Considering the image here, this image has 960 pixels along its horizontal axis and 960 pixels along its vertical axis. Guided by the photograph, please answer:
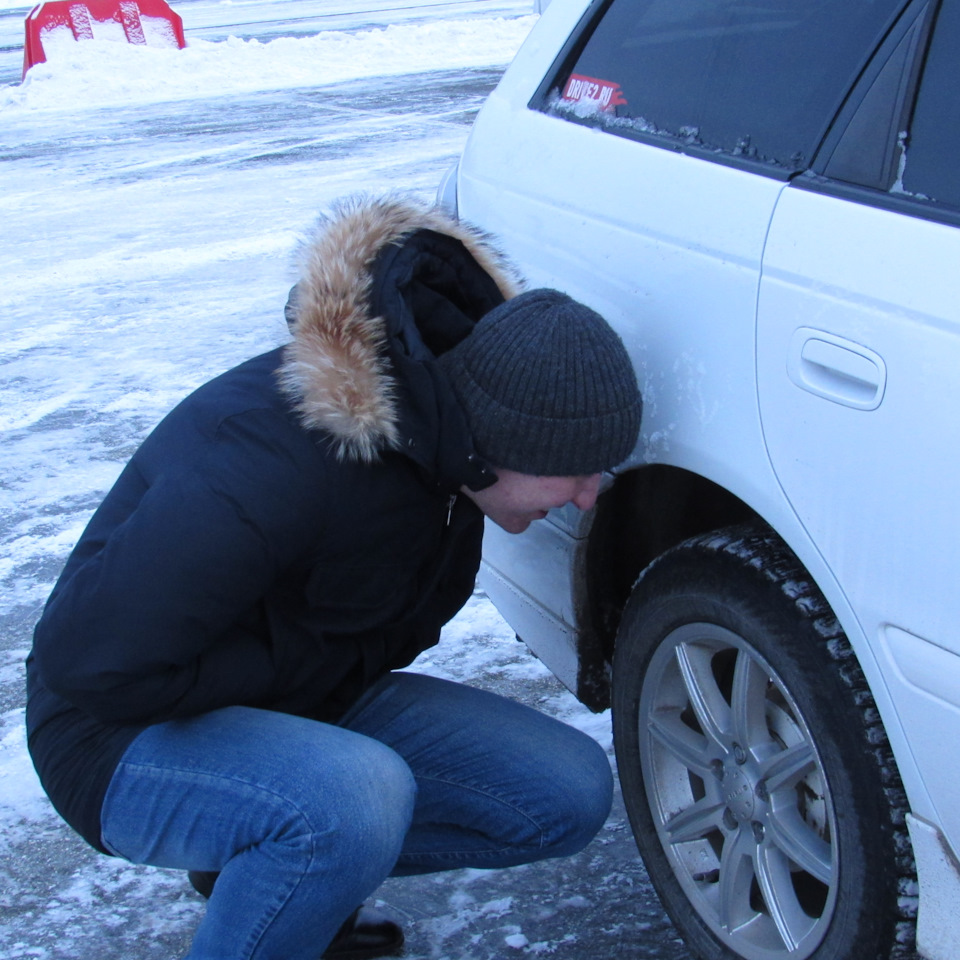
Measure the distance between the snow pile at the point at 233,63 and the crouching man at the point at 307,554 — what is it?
1151cm

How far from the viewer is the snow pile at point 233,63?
1272cm

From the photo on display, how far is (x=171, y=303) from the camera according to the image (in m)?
5.97

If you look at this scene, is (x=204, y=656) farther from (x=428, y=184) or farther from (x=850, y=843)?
(x=428, y=184)

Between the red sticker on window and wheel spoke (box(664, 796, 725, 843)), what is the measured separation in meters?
1.19

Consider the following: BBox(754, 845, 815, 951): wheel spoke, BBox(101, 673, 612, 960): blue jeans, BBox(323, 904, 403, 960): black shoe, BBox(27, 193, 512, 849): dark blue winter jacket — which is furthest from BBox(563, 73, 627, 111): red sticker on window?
BBox(323, 904, 403, 960): black shoe

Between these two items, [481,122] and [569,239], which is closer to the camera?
[569,239]

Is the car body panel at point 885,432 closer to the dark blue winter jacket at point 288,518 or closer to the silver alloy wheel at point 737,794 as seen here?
the silver alloy wheel at point 737,794

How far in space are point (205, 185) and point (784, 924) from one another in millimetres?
7228

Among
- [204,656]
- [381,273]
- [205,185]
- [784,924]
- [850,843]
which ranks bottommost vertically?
[205,185]

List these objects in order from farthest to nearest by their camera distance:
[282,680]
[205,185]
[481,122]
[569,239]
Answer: [205,185], [481,122], [569,239], [282,680]

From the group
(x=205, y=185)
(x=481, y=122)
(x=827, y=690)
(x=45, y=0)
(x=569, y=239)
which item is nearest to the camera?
(x=827, y=690)

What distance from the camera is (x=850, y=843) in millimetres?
1679

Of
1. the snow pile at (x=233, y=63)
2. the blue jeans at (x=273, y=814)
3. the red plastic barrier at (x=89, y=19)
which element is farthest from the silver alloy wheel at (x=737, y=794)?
the red plastic barrier at (x=89, y=19)

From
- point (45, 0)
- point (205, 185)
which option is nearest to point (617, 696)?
point (205, 185)
